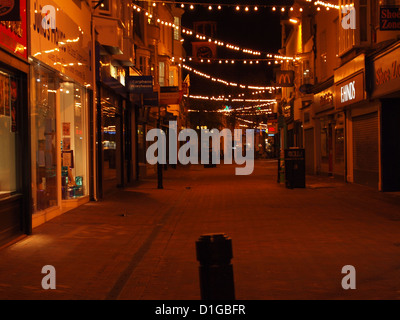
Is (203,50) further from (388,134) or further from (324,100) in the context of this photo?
(388,134)

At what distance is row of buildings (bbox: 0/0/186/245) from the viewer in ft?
32.1

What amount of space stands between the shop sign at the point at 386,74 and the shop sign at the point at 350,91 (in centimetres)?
98

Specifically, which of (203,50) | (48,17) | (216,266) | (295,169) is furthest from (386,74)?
(203,50)

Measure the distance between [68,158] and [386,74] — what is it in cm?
974

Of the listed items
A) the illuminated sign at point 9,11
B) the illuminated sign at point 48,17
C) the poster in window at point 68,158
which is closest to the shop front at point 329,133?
the poster in window at point 68,158

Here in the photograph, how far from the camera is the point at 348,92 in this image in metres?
20.4

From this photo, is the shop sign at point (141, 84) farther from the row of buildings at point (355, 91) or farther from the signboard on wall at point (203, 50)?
the signboard on wall at point (203, 50)

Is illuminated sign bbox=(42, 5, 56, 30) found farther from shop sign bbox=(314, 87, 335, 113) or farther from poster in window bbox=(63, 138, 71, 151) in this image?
shop sign bbox=(314, 87, 335, 113)

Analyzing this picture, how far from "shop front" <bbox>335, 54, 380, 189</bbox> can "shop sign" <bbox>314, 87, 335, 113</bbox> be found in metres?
2.01

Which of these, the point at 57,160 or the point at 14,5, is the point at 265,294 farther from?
the point at 57,160

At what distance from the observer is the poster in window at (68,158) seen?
14430 millimetres

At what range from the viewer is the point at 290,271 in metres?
7.33

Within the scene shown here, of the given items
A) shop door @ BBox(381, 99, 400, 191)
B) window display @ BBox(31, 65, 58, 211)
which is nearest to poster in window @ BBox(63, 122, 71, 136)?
window display @ BBox(31, 65, 58, 211)

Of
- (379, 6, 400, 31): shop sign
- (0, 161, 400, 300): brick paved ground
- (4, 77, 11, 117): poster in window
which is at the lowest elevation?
(0, 161, 400, 300): brick paved ground
